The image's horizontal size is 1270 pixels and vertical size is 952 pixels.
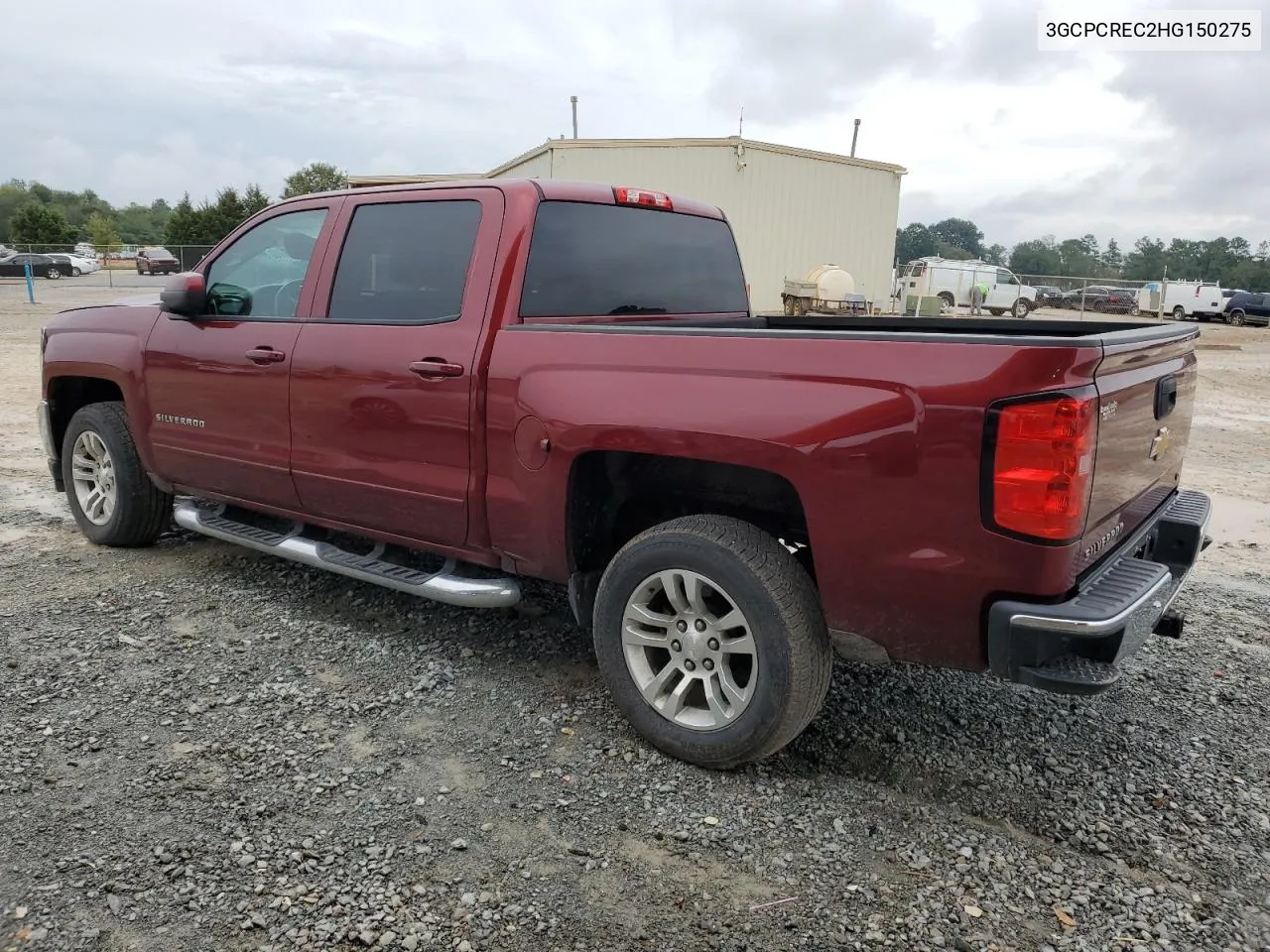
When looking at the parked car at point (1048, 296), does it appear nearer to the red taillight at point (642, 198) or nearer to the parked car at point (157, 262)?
the parked car at point (157, 262)

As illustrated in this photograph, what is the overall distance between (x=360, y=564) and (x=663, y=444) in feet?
5.44

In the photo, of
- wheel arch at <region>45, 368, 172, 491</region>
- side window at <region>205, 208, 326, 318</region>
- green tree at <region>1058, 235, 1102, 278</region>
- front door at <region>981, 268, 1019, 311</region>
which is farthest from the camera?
green tree at <region>1058, 235, 1102, 278</region>

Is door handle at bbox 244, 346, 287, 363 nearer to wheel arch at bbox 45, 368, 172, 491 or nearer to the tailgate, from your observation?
wheel arch at bbox 45, 368, 172, 491

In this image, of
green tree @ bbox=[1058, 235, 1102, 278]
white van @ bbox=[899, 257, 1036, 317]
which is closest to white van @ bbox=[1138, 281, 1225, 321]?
white van @ bbox=[899, 257, 1036, 317]

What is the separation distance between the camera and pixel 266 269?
455 cm

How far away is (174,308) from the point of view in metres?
4.52

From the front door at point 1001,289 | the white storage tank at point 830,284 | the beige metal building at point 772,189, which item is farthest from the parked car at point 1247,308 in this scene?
the white storage tank at point 830,284

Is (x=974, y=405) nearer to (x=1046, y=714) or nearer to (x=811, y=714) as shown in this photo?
(x=811, y=714)

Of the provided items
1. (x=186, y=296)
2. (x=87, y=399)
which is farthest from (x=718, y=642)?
(x=87, y=399)

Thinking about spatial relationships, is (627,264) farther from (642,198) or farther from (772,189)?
(772,189)

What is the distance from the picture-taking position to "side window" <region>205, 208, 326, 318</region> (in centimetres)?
436

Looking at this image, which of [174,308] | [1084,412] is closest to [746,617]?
[1084,412]

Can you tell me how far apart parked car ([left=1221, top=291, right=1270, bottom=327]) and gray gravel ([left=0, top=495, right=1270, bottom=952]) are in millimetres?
38987

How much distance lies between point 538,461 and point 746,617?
3.08 ft
